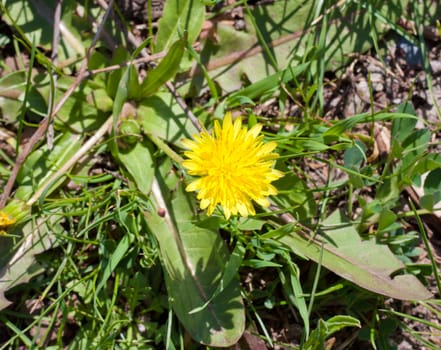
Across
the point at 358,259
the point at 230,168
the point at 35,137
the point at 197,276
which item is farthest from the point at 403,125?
the point at 35,137

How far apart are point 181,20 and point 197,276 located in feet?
4.29

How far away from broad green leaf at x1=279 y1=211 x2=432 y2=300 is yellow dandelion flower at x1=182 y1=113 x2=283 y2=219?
388 millimetres

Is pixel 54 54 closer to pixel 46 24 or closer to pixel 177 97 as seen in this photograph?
pixel 46 24

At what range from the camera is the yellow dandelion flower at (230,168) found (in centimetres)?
218

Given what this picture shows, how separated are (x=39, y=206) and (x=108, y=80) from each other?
0.73 m

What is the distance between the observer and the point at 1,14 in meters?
2.85

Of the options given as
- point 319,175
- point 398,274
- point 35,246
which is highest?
point 35,246

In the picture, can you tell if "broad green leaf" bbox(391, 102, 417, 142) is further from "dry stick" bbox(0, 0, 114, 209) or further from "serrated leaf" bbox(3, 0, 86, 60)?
"serrated leaf" bbox(3, 0, 86, 60)

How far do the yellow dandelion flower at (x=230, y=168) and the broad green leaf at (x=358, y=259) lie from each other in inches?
15.3

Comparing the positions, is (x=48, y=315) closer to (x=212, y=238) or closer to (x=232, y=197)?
(x=212, y=238)

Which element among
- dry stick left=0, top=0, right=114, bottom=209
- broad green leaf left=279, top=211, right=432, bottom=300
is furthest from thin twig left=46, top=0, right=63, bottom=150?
broad green leaf left=279, top=211, right=432, bottom=300

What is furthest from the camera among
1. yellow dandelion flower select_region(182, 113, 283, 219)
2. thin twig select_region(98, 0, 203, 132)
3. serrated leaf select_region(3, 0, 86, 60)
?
→ serrated leaf select_region(3, 0, 86, 60)

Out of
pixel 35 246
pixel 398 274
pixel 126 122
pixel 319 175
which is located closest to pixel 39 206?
pixel 35 246

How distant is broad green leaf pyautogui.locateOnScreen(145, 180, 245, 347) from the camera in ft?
8.13
